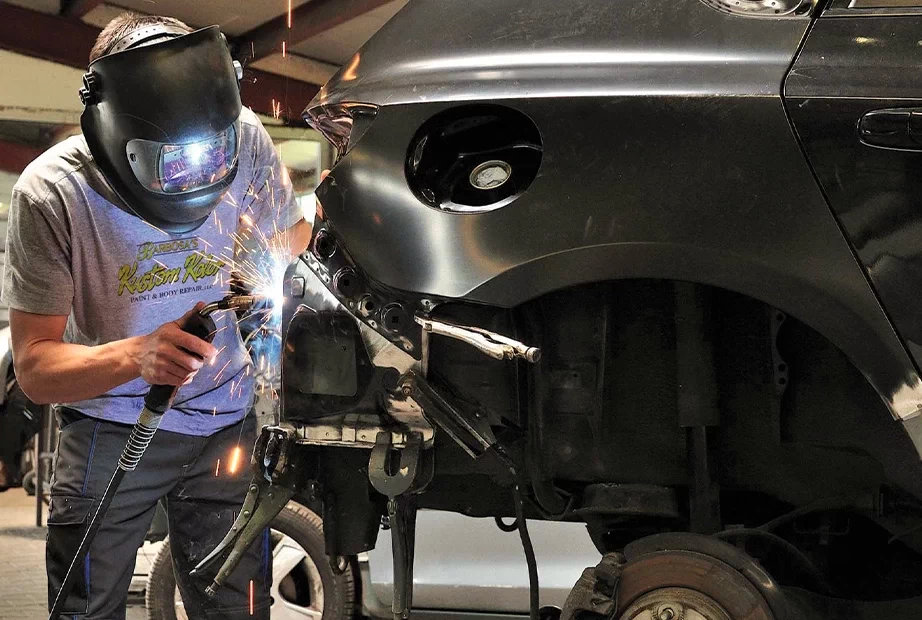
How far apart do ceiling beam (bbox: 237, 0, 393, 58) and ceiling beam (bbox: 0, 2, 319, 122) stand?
0.14 metres

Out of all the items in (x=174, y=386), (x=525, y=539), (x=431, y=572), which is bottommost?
(x=525, y=539)

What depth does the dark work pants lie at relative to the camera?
8.25 feet

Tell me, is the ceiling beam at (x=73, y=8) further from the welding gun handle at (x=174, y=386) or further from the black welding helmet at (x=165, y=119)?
the welding gun handle at (x=174, y=386)

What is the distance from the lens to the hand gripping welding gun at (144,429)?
2371 mm

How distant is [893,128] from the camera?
155 cm

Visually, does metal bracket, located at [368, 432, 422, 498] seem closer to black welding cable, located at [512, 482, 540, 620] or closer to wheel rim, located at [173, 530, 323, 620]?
black welding cable, located at [512, 482, 540, 620]

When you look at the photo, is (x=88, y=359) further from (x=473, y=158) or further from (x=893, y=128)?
(x=893, y=128)

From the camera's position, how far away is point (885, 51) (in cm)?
160

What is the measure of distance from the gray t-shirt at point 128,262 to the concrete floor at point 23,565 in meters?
1.24

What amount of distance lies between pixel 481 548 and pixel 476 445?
1517 mm

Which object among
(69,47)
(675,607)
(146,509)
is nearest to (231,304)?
(146,509)

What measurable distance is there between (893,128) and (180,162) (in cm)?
160

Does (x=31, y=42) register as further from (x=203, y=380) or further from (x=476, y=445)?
(x=476, y=445)

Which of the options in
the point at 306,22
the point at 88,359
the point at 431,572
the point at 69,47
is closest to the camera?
the point at 88,359
